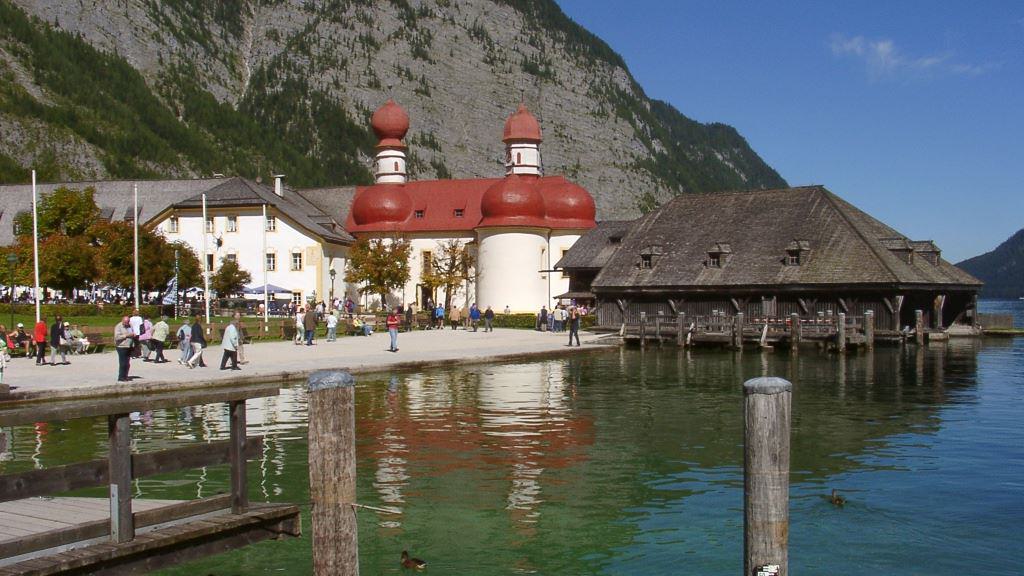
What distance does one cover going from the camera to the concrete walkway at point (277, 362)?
25.4 m

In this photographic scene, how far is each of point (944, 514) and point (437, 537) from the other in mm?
6870

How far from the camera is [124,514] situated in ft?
27.2

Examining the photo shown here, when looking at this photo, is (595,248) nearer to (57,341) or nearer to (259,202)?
(259,202)

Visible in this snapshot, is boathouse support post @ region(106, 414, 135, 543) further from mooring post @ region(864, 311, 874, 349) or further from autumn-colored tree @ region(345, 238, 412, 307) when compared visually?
autumn-colored tree @ region(345, 238, 412, 307)

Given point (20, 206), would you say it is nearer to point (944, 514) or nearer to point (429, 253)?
point (429, 253)

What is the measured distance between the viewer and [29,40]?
6117 inches

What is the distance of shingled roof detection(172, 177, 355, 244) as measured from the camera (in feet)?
248

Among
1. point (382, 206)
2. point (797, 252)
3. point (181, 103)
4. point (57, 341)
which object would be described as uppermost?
point (181, 103)

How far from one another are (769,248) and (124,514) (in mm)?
47442

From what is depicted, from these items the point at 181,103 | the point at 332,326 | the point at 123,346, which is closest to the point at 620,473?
the point at 123,346

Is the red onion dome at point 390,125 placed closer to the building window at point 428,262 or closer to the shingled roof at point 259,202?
the shingled roof at point 259,202

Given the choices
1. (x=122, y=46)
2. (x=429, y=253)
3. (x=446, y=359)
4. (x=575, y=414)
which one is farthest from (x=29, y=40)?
(x=575, y=414)

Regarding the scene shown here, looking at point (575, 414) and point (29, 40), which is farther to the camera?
point (29, 40)

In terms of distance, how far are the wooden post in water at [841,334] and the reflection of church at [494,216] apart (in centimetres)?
3070
